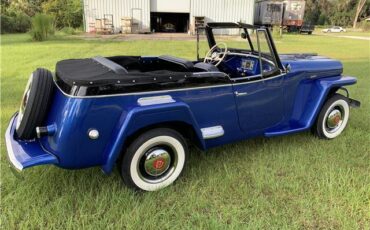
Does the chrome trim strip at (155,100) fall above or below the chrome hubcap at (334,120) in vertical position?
above

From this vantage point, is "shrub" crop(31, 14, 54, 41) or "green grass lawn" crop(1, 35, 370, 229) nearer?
"green grass lawn" crop(1, 35, 370, 229)

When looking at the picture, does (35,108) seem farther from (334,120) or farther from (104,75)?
(334,120)

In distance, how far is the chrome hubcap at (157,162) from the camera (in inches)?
108

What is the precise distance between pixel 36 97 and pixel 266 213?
2.04m

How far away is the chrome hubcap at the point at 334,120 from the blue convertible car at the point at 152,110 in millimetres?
311

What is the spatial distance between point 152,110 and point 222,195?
0.96 m

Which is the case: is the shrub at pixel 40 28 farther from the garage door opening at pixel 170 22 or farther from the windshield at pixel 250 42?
the windshield at pixel 250 42

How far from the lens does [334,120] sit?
13.2ft

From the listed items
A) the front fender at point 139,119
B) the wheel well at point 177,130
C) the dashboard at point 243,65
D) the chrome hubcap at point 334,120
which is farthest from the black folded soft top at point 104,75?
the chrome hubcap at point 334,120

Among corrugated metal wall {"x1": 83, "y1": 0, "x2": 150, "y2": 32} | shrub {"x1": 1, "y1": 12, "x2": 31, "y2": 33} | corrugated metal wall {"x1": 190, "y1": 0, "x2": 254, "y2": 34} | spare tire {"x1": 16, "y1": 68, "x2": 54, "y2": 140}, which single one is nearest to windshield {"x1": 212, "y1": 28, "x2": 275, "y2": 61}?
spare tire {"x1": 16, "y1": 68, "x2": 54, "y2": 140}

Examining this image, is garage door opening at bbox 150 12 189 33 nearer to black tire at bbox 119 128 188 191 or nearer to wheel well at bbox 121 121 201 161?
wheel well at bbox 121 121 201 161

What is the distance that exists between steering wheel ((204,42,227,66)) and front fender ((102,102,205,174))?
1.44 meters

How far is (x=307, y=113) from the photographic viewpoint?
379 centimetres

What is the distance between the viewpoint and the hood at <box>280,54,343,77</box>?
3.72m
